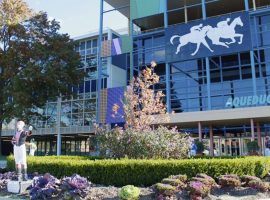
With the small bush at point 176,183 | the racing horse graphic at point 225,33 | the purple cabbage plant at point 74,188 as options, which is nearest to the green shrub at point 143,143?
the small bush at point 176,183

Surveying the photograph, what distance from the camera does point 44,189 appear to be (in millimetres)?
9859

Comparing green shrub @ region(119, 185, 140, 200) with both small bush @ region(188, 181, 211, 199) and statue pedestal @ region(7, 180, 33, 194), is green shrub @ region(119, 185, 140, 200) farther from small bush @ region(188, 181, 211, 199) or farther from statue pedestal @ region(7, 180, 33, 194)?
statue pedestal @ region(7, 180, 33, 194)

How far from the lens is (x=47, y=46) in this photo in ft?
110

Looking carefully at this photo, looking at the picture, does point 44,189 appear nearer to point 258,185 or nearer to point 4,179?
point 4,179

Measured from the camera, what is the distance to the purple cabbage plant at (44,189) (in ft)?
32.3

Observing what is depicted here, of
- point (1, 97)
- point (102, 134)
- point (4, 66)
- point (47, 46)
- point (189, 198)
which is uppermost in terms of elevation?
point (47, 46)

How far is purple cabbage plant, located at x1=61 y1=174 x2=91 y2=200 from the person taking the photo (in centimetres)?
948

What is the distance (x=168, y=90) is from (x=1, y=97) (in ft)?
49.5

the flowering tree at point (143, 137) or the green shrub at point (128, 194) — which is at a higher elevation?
the flowering tree at point (143, 137)

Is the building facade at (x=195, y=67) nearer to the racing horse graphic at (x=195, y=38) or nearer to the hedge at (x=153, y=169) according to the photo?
the racing horse graphic at (x=195, y=38)

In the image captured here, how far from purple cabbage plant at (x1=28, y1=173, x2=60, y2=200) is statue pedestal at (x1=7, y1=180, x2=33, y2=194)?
38.3 inches

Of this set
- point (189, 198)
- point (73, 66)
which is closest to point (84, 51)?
point (73, 66)

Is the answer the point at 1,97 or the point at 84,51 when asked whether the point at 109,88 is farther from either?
the point at 1,97

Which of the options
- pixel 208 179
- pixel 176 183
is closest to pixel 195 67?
pixel 208 179
